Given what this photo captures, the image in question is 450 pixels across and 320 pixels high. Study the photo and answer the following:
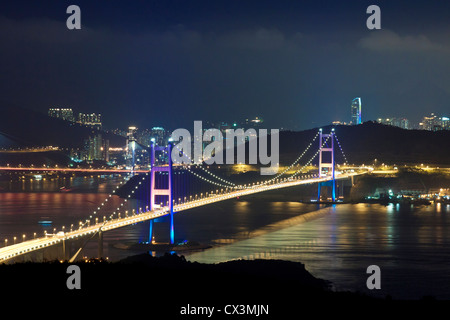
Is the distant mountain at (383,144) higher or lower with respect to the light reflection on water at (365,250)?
higher

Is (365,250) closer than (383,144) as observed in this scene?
Yes

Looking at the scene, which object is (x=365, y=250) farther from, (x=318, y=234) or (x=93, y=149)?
(x=93, y=149)

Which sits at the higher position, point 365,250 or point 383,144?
point 383,144

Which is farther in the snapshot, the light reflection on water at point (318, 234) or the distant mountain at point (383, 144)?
the distant mountain at point (383, 144)

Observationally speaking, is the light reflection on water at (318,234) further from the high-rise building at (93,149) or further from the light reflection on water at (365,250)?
the high-rise building at (93,149)

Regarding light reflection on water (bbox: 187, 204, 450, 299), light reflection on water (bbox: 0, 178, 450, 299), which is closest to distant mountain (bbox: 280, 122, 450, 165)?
light reflection on water (bbox: 0, 178, 450, 299)

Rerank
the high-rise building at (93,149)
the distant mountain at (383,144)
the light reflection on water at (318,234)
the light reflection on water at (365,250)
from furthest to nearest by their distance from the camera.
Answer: the high-rise building at (93,149)
the distant mountain at (383,144)
the light reflection on water at (318,234)
the light reflection on water at (365,250)

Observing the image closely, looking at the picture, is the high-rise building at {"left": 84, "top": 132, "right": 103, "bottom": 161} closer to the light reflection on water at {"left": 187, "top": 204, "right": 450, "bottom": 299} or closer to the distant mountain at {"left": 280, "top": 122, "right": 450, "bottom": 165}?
the distant mountain at {"left": 280, "top": 122, "right": 450, "bottom": 165}

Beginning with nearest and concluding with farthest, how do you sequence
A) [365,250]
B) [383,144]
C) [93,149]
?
[365,250], [383,144], [93,149]

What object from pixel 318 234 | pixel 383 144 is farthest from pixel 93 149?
pixel 318 234

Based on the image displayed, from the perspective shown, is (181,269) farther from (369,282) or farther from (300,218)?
(300,218)

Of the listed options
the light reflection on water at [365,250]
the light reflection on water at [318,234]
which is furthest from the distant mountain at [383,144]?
the light reflection on water at [365,250]
